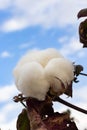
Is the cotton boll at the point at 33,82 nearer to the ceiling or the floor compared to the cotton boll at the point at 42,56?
nearer to the floor

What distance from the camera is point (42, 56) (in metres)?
0.93

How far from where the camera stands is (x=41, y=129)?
0.87 meters

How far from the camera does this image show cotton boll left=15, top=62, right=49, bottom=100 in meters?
0.90

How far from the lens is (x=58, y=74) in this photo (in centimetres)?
91

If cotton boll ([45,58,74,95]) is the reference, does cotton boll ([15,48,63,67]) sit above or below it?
above

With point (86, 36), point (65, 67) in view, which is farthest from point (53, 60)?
point (86, 36)

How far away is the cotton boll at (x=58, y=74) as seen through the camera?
902 millimetres

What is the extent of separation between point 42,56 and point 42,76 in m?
0.05

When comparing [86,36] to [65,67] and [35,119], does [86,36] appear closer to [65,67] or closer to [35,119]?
[65,67]

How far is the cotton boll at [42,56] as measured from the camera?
36.7 inches

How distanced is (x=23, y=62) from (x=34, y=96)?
73 millimetres

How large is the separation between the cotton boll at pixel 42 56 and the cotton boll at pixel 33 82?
0.02 meters

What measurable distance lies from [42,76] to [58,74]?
0.03m

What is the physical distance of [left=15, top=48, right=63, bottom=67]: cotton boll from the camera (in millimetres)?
932
